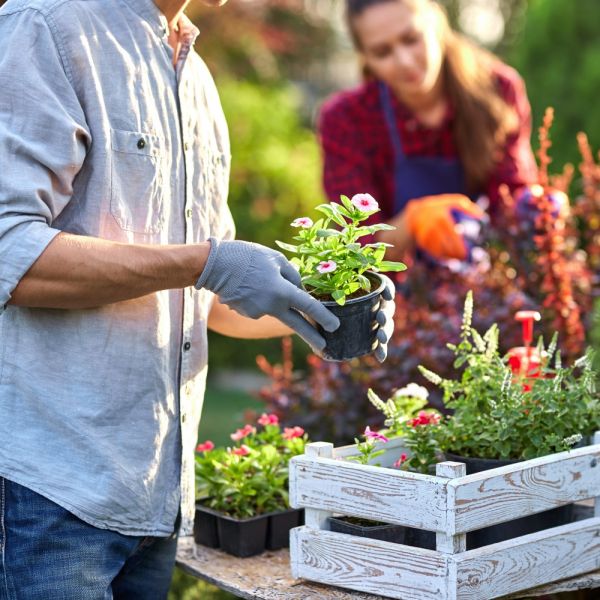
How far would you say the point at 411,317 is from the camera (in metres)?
3.36

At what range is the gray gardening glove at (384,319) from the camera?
2008mm

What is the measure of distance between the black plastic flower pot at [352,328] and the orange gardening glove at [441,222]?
1.48m

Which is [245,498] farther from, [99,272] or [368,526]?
[99,272]

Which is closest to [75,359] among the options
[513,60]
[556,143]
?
[556,143]


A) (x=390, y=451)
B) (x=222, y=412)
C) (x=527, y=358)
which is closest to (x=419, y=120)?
(x=527, y=358)

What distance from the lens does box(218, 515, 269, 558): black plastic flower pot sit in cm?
232

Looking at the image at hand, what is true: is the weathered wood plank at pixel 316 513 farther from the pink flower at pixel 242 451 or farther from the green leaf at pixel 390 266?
the pink flower at pixel 242 451

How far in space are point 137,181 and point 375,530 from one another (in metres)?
0.78

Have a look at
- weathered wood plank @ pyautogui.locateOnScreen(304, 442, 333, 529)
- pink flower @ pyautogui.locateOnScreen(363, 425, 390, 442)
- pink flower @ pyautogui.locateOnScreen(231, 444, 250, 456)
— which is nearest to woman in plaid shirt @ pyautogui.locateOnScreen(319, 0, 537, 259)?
pink flower @ pyautogui.locateOnScreen(231, 444, 250, 456)

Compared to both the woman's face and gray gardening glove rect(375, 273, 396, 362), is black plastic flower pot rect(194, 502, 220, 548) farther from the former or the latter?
Answer: the woman's face

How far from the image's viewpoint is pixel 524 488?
201cm

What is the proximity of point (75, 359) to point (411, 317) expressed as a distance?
167 cm

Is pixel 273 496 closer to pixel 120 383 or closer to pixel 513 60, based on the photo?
pixel 120 383

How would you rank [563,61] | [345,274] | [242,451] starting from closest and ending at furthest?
1. [345,274]
2. [242,451]
3. [563,61]
